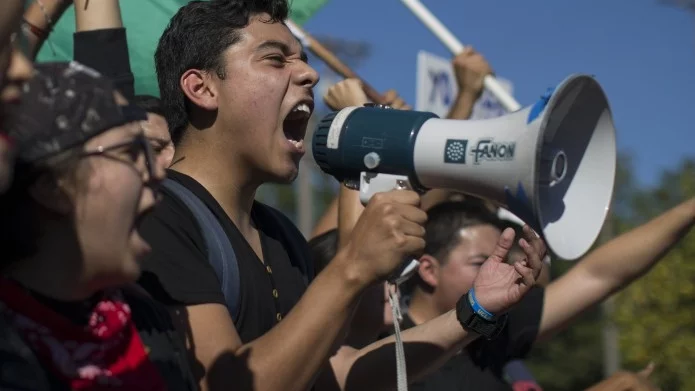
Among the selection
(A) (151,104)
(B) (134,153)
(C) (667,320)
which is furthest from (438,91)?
(C) (667,320)

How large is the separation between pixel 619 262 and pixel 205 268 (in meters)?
1.63

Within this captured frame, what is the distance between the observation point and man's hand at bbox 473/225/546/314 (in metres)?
2.83

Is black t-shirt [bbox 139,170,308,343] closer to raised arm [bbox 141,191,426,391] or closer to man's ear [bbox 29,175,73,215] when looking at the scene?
raised arm [bbox 141,191,426,391]

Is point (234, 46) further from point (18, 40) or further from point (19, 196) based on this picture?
point (19, 196)

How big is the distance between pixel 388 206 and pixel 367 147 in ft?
0.86

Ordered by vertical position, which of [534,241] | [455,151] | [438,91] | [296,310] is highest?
[455,151]

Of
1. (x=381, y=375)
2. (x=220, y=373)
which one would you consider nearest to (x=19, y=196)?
(x=220, y=373)

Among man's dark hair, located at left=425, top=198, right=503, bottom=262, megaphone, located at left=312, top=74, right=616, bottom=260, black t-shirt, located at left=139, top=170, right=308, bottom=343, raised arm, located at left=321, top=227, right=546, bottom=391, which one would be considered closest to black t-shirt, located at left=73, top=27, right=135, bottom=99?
black t-shirt, located at left=139, top=170, right=308, bottom=343

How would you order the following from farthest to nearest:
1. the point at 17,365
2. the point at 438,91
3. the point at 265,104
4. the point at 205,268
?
the point at 438,91 < the point at 265,104 < the point at 205,268 < the point at 17,365

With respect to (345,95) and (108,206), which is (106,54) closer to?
(108,206)

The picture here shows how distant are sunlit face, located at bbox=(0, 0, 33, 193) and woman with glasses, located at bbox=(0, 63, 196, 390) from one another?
21 millimetres

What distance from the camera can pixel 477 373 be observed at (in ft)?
12.4

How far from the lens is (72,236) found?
1883 mm

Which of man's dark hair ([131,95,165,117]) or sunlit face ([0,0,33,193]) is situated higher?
sunlit face ([0,0,33,193])
